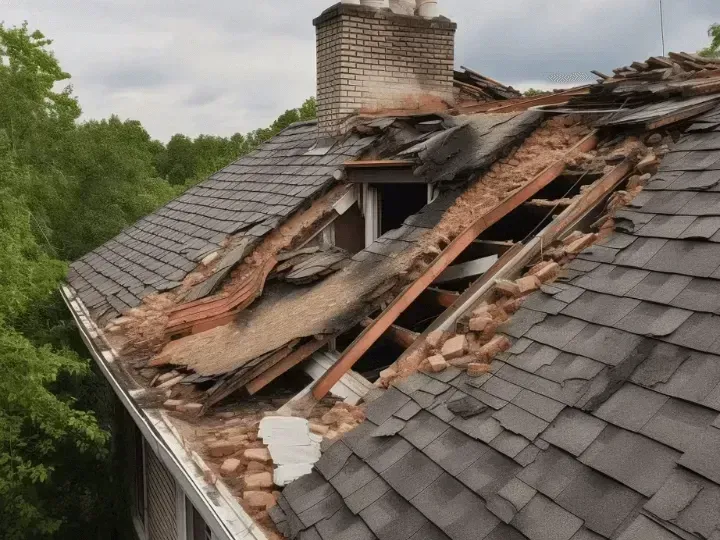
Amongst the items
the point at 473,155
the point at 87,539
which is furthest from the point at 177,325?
the point at 87,539

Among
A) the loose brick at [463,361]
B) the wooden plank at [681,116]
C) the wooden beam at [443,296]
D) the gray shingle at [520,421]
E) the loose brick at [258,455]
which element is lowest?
the loose brick at [258,455]

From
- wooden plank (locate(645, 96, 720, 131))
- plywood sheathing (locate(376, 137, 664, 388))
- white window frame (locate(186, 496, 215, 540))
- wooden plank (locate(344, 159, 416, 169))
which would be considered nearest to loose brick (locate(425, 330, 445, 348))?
plywood sheathing (locate(376, 137, 664, 388))

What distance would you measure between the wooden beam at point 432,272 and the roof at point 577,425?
61 centimetres

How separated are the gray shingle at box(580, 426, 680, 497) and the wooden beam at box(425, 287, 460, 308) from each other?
1820 millimetres

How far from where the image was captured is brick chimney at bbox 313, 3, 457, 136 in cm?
842

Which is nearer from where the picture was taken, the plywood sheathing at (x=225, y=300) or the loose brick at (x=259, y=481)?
the loose brick at (x=259, y=481)

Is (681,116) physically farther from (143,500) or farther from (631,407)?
(143,500)

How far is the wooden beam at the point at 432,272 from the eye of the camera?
13.5ft

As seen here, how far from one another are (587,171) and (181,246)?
18.5 feet

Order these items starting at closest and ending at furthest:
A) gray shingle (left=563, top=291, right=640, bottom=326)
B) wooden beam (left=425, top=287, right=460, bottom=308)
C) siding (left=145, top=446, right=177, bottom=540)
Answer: gray shingle (left=563, top=291, right=640, bottom=326)
wooden beam (left=425, top=287, right=460, bottom=308)
siding (left=145, top=446, right=177, bottom=540)

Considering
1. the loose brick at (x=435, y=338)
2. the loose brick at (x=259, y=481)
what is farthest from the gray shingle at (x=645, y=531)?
the loose brick at (x=259, y=481)

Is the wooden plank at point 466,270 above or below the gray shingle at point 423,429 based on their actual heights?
above

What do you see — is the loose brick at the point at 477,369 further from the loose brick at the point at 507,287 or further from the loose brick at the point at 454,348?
the loose brick at the point at 507,287

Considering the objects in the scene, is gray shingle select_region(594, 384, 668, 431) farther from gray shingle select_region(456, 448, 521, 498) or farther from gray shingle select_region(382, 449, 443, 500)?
gray shingle select_region(382, 449, 443, 500)
